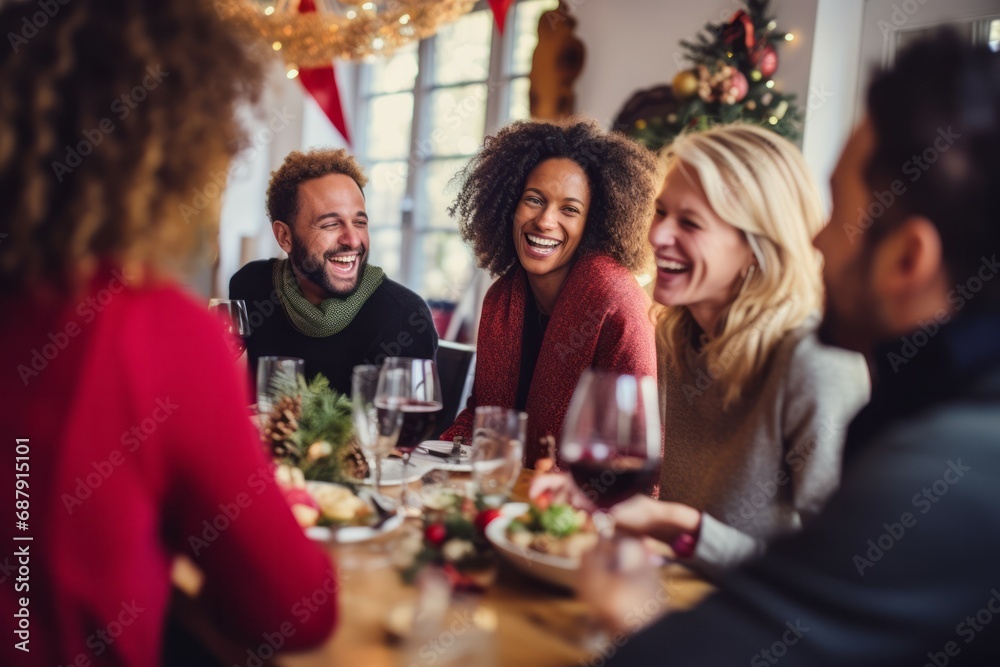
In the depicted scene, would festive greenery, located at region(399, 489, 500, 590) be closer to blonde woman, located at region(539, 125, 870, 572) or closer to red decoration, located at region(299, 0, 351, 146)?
blonde woman, located at region(539, 125, 870, 572)

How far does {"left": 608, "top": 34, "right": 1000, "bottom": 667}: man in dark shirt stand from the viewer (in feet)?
2.28

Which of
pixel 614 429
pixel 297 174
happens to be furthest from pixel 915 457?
pixel 297 174

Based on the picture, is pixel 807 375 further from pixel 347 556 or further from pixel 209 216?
pixel 209 216

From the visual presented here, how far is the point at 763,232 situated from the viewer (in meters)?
1.42

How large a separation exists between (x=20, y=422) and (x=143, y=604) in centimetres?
20

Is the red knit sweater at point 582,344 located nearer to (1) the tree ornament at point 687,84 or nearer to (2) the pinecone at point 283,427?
(2) the pinecone at point 283,427

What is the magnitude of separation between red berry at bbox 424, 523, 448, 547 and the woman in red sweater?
26 centimetres

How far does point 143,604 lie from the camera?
765 mm

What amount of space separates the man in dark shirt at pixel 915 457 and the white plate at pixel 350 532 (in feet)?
1.14

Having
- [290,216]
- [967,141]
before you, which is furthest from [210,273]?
[967,141]

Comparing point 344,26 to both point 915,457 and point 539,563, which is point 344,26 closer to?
point 539,563

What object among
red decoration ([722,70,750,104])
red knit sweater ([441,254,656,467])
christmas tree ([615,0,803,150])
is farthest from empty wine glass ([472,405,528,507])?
red decoration ([722,70,750,104])

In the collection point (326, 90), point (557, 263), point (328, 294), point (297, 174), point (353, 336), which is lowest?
point (353, 336)

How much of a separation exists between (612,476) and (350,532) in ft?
1.09
